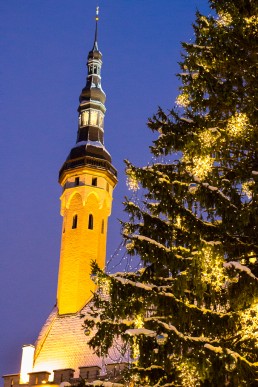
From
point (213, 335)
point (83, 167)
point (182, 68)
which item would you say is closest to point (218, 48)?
point (182, 68)

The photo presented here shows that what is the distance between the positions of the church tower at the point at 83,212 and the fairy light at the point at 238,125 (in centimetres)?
2685

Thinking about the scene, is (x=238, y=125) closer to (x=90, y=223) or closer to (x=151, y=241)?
(x=151, y=241)

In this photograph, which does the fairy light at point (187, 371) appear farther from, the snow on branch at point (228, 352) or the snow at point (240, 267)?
the snow at point (240, 267)

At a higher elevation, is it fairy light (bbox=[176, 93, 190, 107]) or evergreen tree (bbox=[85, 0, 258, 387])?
fairy light (bbox=[176, 93, 190, 107])

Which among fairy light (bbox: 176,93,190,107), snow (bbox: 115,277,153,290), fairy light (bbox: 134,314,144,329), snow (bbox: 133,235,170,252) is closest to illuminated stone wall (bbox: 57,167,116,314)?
fairy light (bbox: 176,93,190,107)

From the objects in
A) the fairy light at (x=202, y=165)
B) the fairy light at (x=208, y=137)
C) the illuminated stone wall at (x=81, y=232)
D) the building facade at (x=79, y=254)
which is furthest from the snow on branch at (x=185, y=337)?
the illuminated stone wall at (x=81, y=232)

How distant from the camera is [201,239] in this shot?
1212cm

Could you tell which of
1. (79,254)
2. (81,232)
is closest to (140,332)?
(79,254)

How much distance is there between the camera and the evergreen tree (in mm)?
11852

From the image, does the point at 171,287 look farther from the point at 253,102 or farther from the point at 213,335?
the point at 253,102

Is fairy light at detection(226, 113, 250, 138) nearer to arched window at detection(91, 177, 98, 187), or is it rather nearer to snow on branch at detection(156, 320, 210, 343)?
snow on branch at detection(156, 320, 210, 343)

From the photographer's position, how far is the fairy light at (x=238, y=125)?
13344mm

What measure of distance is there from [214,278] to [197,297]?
544 millimetres

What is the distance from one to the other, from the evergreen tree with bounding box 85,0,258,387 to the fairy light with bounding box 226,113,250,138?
0.02 meters
